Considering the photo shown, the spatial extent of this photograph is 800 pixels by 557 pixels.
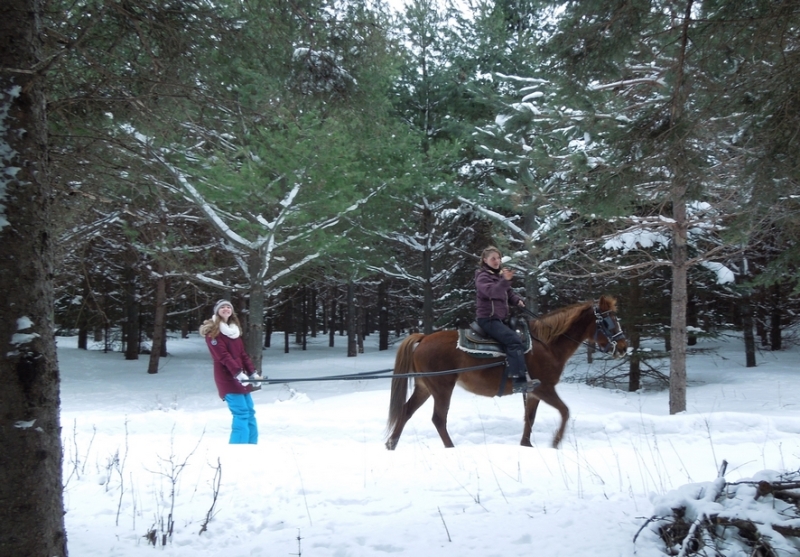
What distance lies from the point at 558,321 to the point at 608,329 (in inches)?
26.6

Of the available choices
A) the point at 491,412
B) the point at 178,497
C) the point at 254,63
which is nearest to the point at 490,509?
the point at 178,497

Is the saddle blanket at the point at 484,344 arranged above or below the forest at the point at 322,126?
below

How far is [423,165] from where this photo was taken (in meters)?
16.3

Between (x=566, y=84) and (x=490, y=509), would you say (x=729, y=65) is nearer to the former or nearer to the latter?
(x=566, y=84)

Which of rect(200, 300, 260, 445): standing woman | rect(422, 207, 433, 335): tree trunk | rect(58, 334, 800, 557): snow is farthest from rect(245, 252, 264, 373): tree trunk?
rect(200, 300, 260, 445): standing woman

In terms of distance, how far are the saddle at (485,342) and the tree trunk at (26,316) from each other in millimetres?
5649

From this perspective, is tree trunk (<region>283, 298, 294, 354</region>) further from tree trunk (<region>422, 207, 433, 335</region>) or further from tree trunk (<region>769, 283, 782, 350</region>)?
tree trunk (<region>769, 283, 782, 350</region>)

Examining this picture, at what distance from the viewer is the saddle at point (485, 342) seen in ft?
25.3

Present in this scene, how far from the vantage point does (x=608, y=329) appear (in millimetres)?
7957

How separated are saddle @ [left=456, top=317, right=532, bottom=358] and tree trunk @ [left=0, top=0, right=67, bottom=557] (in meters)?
5.65

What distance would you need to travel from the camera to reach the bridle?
7.89 meters

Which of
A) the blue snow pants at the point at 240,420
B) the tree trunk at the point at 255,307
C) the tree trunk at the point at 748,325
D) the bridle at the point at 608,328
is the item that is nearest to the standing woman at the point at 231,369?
the blue snow pants at the point at 240,420

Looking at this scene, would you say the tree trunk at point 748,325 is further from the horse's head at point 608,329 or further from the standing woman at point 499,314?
the standing woman at point 499,314

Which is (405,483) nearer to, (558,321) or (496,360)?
(496,360)
